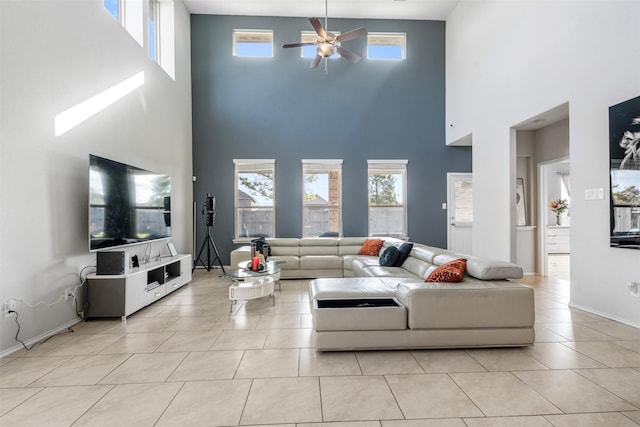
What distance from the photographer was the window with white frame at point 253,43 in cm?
739

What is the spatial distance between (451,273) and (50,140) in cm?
414

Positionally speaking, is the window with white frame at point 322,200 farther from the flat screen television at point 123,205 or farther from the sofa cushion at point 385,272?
the flat screen television at point 123,205

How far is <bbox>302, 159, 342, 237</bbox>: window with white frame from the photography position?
7.47 metres

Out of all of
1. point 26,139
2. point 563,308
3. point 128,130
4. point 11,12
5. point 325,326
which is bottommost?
point 563,308

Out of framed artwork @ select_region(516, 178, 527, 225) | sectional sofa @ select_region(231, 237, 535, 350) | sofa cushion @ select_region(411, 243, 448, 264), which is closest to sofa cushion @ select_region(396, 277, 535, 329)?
sectional sofa @ select_region(231, 237, 535, 350)

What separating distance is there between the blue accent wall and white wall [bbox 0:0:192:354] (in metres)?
2.70

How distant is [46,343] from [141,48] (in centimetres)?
419

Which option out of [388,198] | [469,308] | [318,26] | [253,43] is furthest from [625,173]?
[253,43]

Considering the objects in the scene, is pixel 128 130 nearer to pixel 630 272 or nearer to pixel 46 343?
pixel 46 343

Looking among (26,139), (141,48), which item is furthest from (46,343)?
(141,48)

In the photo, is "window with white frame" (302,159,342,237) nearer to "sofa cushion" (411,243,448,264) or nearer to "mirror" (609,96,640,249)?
"sofa cushion" (411,243,448,264)

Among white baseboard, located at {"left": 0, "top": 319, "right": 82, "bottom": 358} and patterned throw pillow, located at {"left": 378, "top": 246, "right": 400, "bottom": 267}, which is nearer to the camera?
white baseboard, located at {"left": 0, "top": 319, "right": 82, "bottom": 358}

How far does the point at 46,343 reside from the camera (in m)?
2.99

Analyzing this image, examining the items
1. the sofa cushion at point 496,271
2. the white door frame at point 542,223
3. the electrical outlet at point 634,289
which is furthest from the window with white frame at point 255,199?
the electrical outlet at point 634,289
